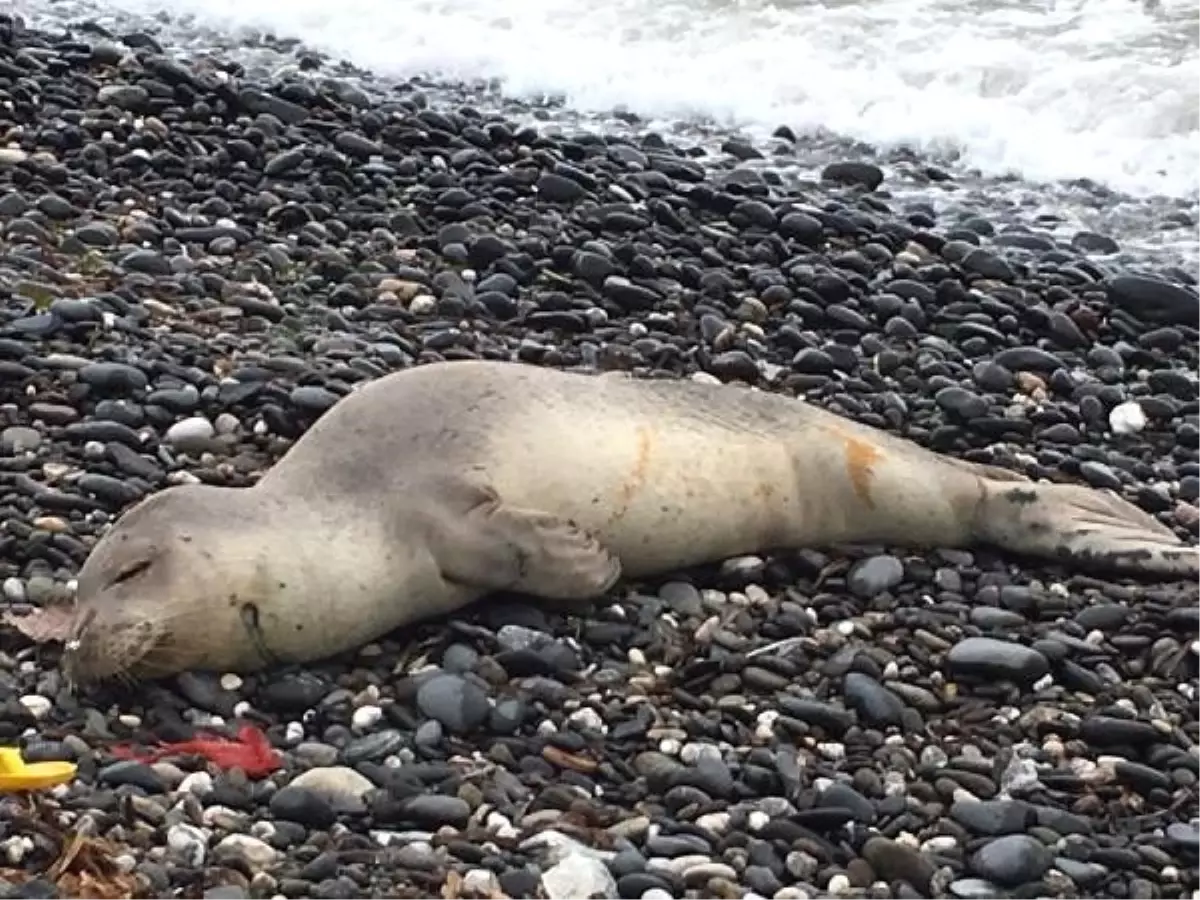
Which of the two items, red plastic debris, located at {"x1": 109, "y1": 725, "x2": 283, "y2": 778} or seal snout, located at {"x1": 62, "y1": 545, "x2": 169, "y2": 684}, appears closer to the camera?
red plastic debris, located at {"x1": 109, "y1": 725, "x2": 283, "y2": 778}

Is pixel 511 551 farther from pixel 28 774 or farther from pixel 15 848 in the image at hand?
pixel 15 848

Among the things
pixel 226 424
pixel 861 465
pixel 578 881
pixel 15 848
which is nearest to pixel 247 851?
pixel 15 848

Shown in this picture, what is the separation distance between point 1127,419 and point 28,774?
3.96m

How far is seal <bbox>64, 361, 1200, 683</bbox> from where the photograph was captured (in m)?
4.57

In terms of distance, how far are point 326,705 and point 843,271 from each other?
12.2 feet

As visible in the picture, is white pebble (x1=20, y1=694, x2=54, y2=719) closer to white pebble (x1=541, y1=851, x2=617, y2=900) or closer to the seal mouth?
the seal mouth

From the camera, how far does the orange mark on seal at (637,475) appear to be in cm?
523

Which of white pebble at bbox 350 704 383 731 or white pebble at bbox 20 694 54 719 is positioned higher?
white pebble at bbox 20 694 54 719

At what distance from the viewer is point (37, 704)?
14.3 feet

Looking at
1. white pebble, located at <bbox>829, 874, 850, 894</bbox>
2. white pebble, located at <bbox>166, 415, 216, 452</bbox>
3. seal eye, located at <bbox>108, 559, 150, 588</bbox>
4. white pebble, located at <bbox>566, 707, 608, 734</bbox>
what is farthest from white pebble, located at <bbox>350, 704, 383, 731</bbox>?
white pebble, located at <bbox>166, 415, 216, 452</bbox>

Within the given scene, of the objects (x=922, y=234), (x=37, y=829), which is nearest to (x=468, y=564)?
(x=37, y=829)

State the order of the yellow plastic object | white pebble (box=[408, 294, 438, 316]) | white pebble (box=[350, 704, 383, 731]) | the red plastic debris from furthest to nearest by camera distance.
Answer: white pebble (box=[408, 294, 438, 316]), white pebble (box=[350, 704, 383, 731]), the red plastic debris, the yellow plastic object

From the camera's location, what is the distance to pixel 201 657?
4543 millimetres

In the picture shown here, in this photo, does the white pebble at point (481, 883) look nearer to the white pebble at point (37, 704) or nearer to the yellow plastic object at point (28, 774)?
the yellow plastic object at point (28, 774)
